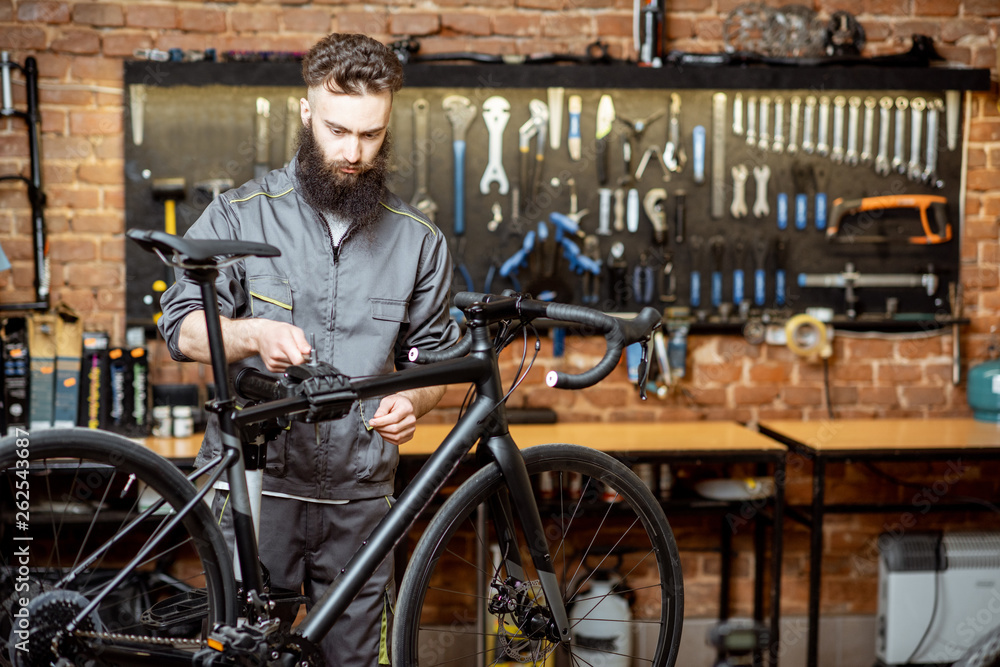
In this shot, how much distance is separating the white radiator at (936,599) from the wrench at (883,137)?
129cm

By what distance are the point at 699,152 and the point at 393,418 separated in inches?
76.5

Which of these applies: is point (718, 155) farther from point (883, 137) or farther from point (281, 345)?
point (281, 345)

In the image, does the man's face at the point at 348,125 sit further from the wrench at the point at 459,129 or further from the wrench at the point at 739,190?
the wrench at the point at 739,190

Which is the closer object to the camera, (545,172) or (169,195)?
(169,195)

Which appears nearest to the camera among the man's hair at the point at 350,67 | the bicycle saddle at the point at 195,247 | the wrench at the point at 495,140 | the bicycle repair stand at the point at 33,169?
the bicycle saddle at the point at 195,247

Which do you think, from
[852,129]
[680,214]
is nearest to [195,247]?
[680,214]

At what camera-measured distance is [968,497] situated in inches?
123

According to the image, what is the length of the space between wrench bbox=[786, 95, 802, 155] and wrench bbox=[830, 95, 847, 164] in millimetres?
132

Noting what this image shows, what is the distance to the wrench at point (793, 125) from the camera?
2.98 m

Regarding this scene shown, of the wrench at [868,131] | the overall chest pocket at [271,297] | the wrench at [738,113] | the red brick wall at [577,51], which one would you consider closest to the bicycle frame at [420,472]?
the overall chest pocket at [271,297]

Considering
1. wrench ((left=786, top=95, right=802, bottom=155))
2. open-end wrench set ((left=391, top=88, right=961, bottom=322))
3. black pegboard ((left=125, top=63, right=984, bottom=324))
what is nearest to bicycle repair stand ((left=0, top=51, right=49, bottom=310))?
black pegboard ((left=125, top=63, right=984, bottom=324))

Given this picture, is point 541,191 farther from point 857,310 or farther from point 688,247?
point 857,310

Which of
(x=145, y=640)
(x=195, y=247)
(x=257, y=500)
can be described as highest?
(x=195, y=247)

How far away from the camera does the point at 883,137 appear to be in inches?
118
